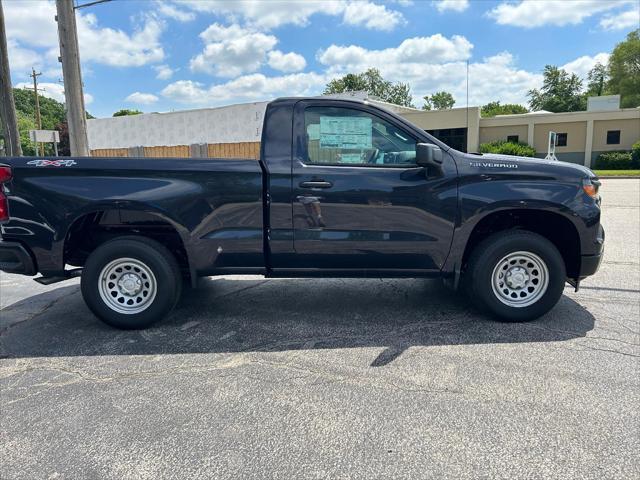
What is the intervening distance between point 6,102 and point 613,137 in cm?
3899

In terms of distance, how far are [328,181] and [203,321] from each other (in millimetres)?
1849

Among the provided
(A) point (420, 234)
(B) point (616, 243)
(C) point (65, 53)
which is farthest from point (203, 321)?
(C) point (65, 53)

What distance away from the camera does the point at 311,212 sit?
4398mm

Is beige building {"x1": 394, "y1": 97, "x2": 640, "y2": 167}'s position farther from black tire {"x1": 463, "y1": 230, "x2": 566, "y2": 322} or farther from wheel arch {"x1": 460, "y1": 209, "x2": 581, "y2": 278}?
black tire {"x1": 463, "y1": 230, "x2": 566, "y2": 322}

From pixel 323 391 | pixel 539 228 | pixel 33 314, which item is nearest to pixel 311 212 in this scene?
pixel 323 391

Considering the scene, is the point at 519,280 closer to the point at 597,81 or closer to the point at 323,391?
the point at 323,391

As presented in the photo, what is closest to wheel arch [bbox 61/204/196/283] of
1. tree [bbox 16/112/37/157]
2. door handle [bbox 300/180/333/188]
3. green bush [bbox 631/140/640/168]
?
door handle [bbox 300/180/333/188]

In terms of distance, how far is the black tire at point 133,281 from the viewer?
14.6 ft

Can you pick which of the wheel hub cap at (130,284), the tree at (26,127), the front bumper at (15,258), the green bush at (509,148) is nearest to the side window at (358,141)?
the wheel hub cap at (130,284)

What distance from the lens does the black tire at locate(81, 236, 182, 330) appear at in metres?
4.46

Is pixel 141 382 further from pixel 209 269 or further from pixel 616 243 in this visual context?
pixel 616 243

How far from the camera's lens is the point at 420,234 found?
14.7 ft

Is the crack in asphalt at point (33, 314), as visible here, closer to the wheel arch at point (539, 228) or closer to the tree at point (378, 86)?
the wheel arch at point (539, 228)

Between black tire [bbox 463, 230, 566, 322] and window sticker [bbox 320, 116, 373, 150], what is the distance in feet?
4.83
